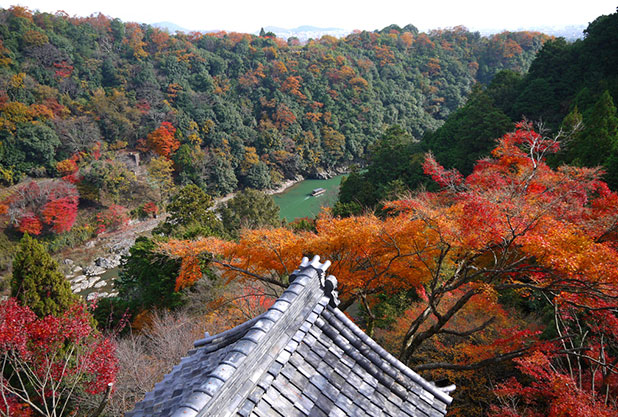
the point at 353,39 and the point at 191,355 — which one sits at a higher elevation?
the point at 353,39

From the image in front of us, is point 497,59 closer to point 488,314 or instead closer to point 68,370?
point 488,314

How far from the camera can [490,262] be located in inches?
427

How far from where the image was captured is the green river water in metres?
33.7

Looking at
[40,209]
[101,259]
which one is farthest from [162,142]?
[101,259]

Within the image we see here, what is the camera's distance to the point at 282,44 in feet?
180

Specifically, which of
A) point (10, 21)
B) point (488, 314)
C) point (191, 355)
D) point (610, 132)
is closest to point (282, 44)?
point (10, 21)

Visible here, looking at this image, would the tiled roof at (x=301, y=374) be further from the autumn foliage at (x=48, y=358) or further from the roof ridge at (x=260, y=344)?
the autumn foliage at (x=48, y=358)

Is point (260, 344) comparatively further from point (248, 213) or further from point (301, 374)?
point (248, 213)

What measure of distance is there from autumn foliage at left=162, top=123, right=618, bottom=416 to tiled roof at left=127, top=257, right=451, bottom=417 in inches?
166

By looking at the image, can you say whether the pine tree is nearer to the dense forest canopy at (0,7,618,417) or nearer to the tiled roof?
the dense forest canopy at (0,7,618,417)

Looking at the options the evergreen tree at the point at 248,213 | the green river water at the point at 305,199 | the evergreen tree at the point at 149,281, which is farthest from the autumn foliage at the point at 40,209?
the green river water at the point at 305,199

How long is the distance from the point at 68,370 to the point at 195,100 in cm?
3644

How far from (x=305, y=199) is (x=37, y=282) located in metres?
28.4

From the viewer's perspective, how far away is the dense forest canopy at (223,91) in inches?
1230
